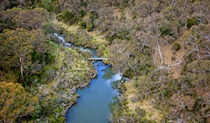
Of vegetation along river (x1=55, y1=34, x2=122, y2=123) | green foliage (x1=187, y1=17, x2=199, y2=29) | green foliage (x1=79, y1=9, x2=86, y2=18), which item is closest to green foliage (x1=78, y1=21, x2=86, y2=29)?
green foliage (x1=79, y1=9, x2=86, y2=18)

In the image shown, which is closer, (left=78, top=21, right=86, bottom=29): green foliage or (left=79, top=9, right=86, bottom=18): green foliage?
(left=78, top=21, right=86, bottom=29): green foliage

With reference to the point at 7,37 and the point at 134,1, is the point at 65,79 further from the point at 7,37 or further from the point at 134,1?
the point at 134,1

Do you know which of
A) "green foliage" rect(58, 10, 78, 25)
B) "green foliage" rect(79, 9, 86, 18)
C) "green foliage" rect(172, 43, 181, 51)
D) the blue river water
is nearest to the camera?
the blue river water

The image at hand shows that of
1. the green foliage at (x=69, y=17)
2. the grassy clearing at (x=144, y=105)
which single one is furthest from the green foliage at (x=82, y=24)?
the grassy clearing at (x=144, y=105)

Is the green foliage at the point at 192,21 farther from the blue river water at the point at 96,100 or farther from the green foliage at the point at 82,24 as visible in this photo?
the green foliage at the point at 82,24

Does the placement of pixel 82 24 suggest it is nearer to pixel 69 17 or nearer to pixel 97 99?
pixel 69 17

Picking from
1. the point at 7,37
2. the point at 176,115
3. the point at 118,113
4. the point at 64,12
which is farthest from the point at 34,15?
the point at 176,115

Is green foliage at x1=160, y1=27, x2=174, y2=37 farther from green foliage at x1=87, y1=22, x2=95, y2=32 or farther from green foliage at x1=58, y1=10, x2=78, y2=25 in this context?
green foliage at x1=58, y1=10, x2=78, y2=25

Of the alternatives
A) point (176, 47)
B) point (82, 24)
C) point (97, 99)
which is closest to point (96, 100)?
point (97, 99)
